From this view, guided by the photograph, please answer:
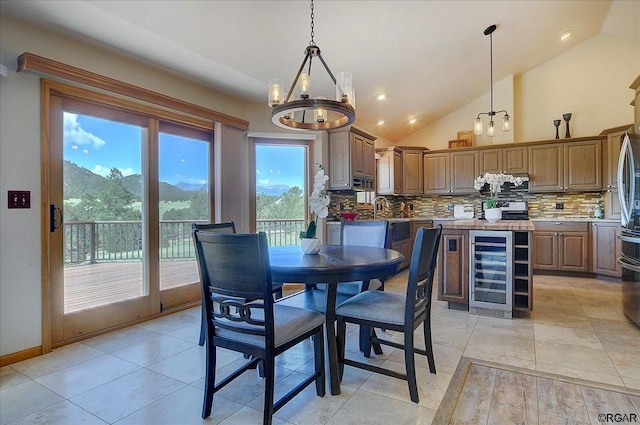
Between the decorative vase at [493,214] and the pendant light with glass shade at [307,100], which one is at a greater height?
the pendant light with glass shade at [307,100]

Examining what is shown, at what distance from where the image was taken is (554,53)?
18.4 ft

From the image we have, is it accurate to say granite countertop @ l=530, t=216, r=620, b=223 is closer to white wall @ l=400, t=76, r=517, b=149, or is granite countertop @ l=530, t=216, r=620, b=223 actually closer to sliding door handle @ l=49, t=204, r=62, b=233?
white wall @ l=400, t=76, r=517, b=149

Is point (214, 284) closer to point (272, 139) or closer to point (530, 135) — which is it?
point (272, 139)

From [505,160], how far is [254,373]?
5.55 m

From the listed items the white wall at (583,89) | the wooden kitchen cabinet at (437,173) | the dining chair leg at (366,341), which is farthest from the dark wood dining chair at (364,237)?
the white wall at (583,89)

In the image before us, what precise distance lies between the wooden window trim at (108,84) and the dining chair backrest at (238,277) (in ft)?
6.55

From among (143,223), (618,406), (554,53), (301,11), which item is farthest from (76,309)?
(554,53)

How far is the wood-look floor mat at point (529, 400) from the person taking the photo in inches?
68.5

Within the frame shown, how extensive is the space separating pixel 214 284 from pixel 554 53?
6.65m

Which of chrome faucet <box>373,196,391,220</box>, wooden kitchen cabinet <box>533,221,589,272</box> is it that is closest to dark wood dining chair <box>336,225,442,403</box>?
chrome faucet <box>373,196,391,220</box>

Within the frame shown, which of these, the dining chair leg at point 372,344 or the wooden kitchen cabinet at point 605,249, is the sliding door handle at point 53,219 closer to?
the dining chair leg at point 372,344

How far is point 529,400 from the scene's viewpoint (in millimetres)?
1914

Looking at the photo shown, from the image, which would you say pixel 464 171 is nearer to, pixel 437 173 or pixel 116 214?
pixel 437 173

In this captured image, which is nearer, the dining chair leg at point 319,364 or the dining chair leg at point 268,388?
the dining chair leg at point 268,388
